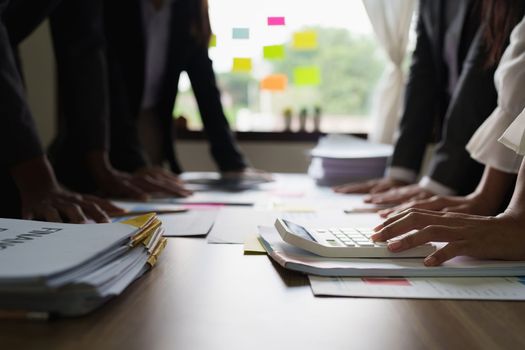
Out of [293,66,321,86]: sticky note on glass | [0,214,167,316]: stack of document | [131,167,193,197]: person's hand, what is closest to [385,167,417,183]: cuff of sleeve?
[131,167,193,197]: person's hand

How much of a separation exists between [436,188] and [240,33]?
1719 millimetres

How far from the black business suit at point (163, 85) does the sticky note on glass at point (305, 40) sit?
82cm

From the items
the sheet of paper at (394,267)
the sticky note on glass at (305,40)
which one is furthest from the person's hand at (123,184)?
the sticky note on glass at (305,40)

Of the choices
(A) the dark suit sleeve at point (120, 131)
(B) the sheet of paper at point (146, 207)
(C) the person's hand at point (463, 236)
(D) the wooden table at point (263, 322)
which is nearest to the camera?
(D) the wooden table at point (263, 322)

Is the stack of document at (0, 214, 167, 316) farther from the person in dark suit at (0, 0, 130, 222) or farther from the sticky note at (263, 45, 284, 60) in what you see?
the sticky note at (263, 45, 284, 60)

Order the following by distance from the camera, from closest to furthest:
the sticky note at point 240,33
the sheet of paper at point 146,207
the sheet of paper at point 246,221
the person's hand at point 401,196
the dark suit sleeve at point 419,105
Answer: the sheet of paper at point 246,221 < the sheet of paper at point 146,207 < the person's hand at point 401,196 < the dark suit sleeve at point 419,105 < the sticky note at point 240,33

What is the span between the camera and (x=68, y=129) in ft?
5.30

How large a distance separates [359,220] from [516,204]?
0.29 m

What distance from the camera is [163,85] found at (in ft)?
6.85

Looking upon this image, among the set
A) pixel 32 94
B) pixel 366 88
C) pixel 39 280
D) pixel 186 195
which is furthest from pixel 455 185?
pixel 32 94

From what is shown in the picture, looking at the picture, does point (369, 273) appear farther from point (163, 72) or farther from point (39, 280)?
point (163, 72)

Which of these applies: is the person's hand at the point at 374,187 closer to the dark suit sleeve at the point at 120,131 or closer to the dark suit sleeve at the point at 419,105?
the dark suit sleeve at the point at 419,105

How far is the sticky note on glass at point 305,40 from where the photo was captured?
2.78 m

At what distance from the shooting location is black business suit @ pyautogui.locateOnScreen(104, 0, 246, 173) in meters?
1.76
